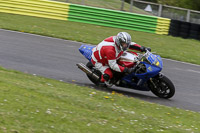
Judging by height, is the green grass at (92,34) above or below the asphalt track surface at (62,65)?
above

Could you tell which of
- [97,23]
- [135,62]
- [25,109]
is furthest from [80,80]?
[97,23]

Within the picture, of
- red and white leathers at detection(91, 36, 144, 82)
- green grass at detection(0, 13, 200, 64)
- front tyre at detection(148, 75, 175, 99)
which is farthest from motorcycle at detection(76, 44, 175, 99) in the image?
green grass at detection(0, 13, 200, 64)

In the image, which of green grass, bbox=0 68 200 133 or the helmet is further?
the helmet

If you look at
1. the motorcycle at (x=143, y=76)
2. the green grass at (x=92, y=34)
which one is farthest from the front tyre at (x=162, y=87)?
the green grass at (x=92, y=34)

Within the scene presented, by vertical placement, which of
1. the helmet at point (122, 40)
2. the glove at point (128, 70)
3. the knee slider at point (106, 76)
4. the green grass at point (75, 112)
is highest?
the helmet at point (122, 40)

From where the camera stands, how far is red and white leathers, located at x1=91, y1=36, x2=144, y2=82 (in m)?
8.68

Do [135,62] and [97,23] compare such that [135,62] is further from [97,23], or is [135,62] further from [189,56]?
[97,23]

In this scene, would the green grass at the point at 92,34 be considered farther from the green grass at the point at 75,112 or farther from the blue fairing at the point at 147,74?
the green grass at the point at 75,112

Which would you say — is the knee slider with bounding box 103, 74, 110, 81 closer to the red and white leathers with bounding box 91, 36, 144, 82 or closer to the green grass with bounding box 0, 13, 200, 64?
the red and white leathers with bounding box 91, 36, 144, 82

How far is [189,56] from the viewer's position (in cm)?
1593

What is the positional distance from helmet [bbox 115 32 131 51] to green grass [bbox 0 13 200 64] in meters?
6.75

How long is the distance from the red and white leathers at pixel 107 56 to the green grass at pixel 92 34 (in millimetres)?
6483

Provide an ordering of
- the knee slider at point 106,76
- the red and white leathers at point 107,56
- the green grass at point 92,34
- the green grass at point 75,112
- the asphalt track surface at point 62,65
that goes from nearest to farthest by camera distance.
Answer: the green grass at point 75,112, the red and white leathers at point 107,56, the knee slider at point 106,76, the asphalt track surface at point 62,65, the green grass at point 92,34

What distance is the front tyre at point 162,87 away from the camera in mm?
A: 8703
